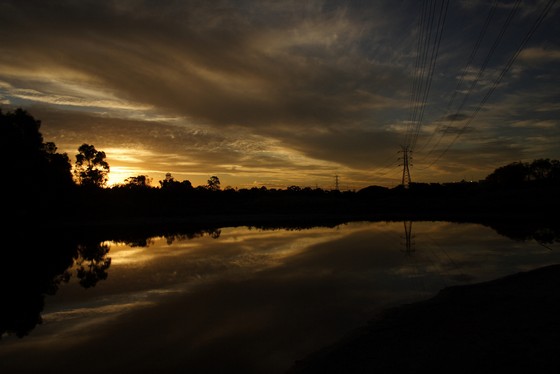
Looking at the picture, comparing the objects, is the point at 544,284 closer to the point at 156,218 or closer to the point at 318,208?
the point at 156,218

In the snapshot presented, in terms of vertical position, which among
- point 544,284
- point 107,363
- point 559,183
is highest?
point 559,183

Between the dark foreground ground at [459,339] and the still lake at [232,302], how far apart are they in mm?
1084

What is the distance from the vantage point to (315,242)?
3459 cm

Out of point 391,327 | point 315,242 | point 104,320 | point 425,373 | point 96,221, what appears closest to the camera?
point 425,373

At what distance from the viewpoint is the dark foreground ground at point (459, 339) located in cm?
793

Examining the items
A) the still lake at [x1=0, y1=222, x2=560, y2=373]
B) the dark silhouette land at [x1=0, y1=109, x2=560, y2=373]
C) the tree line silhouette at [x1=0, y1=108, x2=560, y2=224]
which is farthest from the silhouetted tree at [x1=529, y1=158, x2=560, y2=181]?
the still lake at [x1=0, y1=222, x2=560, y2=373]

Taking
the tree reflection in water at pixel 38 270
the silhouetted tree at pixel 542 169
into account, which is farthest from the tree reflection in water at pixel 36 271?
the silhouetted tree at pixel 542 169

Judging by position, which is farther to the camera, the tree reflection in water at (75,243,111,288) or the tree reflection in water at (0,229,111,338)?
the tree reflection in water at (75,243,111,288)

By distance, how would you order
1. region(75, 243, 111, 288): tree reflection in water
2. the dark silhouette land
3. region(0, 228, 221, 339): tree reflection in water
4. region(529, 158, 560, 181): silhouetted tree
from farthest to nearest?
region(529, 158, 560, 181): silhouetted tree
region(75, 243, 111, 288): tree reflection in water
region(0, 228, 221, 339): tree reflection in water
the dark silhouette land

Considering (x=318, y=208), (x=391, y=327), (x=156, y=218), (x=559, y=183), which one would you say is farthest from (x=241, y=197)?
(x=391, y=327)

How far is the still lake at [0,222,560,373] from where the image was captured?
9.91 metres

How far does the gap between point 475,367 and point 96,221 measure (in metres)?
68.2

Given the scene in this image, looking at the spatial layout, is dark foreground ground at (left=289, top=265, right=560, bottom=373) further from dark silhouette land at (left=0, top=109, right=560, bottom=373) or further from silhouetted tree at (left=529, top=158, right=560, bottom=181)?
silhouetted tree at (left=529, top=158, right=560, bottom=181)

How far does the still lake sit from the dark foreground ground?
1.08m
